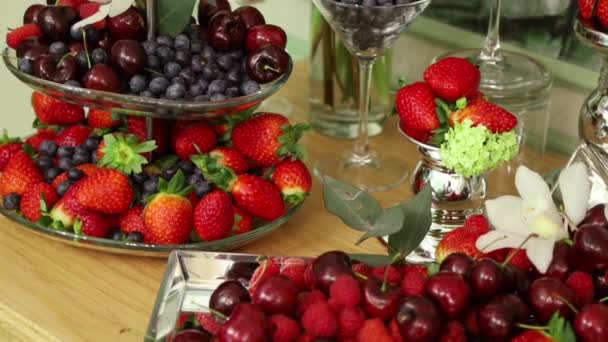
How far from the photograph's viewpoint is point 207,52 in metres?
1.00

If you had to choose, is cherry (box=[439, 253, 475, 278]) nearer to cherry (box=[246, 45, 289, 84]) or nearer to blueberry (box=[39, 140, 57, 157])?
cherry (box=[246, 45, 289, 84])

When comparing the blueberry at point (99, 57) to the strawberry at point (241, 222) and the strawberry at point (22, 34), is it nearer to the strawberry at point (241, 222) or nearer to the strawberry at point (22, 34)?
the strawberry at point (22, 34)

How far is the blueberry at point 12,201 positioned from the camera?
1013 millimetres

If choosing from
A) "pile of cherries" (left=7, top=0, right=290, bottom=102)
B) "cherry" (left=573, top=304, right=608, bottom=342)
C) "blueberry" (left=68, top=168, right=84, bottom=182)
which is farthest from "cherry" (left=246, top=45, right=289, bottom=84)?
"cherry" (left=573, top=304, right=608, bottom=342)

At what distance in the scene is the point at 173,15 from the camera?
1018 millimetres

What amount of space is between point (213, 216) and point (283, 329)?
29 cm

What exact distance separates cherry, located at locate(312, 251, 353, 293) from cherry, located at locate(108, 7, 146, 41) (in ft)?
1.26

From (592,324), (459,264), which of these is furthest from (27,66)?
(592,324)

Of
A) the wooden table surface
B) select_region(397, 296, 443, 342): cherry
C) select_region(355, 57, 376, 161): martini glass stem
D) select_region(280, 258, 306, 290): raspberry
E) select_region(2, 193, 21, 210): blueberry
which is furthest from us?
select_region(355, 57, 376, 161): martini glass stem

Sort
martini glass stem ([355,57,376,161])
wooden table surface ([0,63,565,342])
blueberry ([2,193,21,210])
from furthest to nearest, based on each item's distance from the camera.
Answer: martini glass stem ([355,57,376,161]) → blueberry ([2,193,21,210]) → wooden table surface ([0,63,565,342])

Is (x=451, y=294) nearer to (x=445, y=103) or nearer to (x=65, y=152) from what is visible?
(x=445, y=103)

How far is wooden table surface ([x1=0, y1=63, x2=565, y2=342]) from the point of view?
899 millimetres

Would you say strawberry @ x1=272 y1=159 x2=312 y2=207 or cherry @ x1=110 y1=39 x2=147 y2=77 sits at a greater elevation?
cherry @ x1=110 y1=39 x2=147 y2=77

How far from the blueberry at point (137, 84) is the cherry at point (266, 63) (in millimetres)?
A: 111
